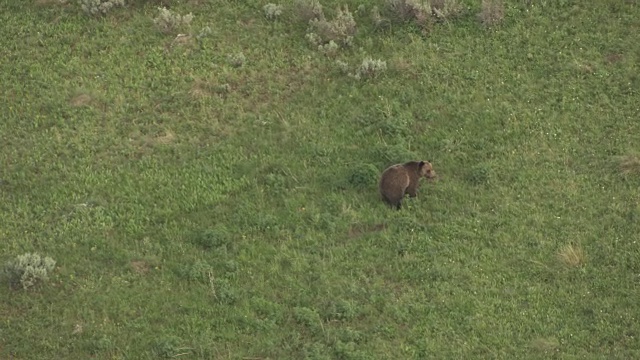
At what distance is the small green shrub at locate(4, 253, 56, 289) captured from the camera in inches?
493

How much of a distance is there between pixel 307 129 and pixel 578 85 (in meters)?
5.07

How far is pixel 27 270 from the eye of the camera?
12.5 meters

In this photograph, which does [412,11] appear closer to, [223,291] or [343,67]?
[343,67]

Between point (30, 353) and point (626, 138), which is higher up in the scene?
point (626, 138)

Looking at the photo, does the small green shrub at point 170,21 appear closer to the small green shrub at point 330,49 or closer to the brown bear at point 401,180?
the small green shrub at point 330,49

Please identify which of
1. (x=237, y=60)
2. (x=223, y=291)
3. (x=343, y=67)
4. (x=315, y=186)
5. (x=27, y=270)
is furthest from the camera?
(x=237, y=60)

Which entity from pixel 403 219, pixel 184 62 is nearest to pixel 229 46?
pixel 184 62

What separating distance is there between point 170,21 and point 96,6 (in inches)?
72.8

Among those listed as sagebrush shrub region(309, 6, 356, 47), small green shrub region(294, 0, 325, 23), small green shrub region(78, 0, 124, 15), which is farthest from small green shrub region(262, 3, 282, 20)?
small green shrub region(78, 0, 124, 15)

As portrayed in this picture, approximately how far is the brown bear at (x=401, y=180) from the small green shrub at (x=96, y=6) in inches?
320

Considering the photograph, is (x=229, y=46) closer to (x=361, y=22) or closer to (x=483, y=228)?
(x=361, y=22)

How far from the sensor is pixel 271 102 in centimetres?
1630

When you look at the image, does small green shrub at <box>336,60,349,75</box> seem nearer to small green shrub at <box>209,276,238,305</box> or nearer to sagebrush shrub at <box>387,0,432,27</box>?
sagebrush shrub at <box>387,0,432,27</box>

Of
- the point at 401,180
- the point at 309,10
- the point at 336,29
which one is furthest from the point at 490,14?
the point at 401,180
